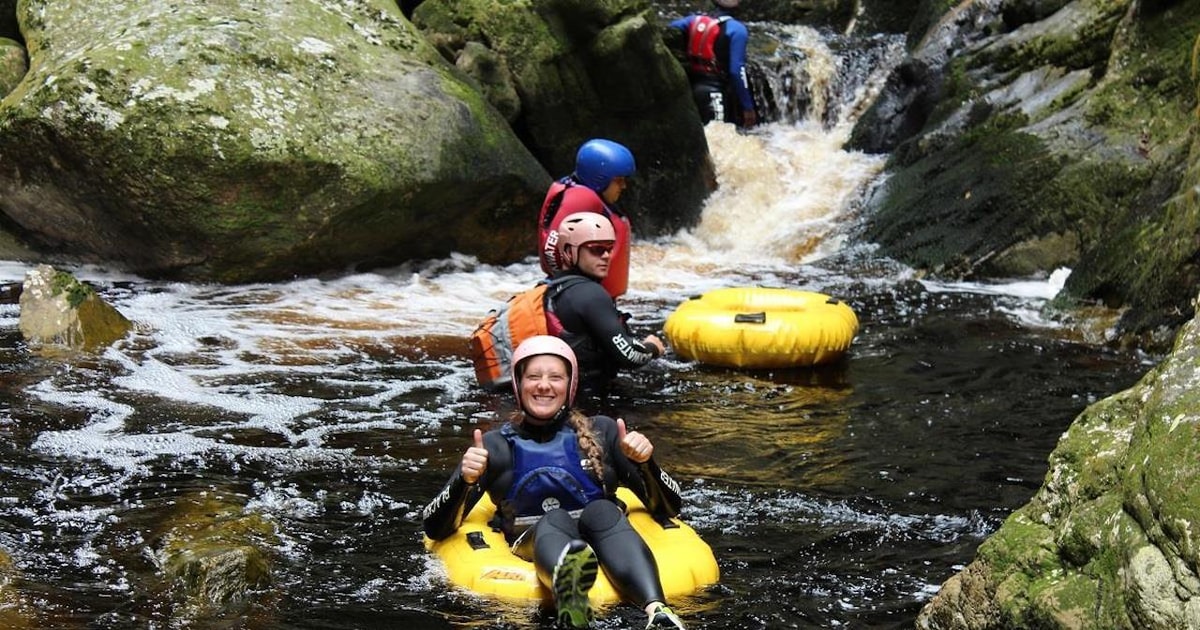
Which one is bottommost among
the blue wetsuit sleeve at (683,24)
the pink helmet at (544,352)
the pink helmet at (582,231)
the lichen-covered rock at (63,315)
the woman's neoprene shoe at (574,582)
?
the woman's neoprene shoe at (574,582)

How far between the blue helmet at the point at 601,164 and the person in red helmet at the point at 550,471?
10.5 feet

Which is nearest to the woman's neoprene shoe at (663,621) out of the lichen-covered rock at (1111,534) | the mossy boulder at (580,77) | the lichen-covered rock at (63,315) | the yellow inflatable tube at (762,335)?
the lichen-covered rock at (1111,534)

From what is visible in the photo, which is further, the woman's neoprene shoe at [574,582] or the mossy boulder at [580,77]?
the mossy boulder at [580,77]

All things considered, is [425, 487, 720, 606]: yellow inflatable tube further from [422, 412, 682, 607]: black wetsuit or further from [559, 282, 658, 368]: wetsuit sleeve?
[559, 282, 658, 368]: wetsuit sleeve

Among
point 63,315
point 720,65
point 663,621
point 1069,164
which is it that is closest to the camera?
point 663,621

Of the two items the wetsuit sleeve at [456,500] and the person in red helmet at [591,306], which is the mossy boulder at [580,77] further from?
the wetsuit sleeve at [456,500]

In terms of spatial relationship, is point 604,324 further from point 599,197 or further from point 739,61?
point 739,61

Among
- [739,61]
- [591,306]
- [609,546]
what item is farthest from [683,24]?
[609,546]

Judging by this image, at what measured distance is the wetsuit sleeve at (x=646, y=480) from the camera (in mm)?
4734

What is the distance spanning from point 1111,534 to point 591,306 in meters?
4.00

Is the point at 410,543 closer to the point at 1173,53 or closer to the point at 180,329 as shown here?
the point at 180,329

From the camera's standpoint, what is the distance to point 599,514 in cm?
450

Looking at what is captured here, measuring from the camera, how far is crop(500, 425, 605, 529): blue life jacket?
4707mm

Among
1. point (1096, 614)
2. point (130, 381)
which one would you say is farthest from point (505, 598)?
point (130, 381)
